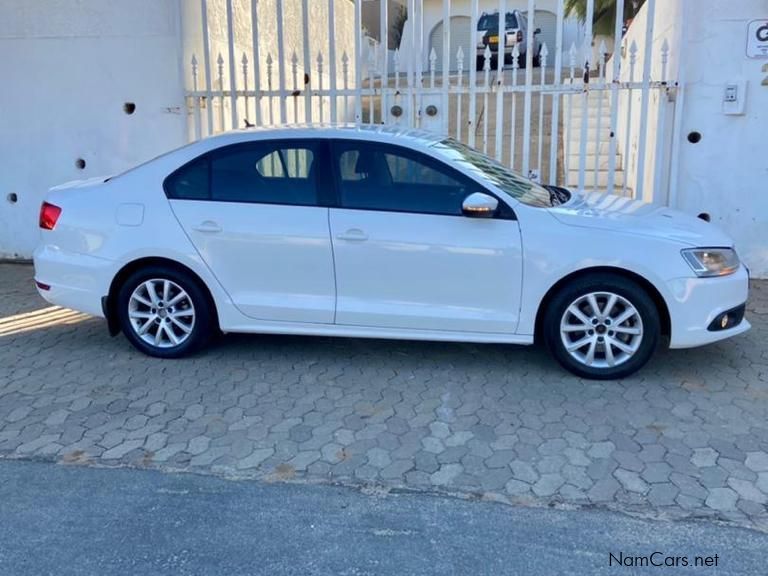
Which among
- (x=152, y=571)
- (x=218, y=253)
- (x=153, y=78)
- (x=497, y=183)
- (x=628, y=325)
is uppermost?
(x=153, y=78)

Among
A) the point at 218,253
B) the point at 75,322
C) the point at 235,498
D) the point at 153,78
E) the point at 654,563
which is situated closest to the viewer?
the point at 654,563

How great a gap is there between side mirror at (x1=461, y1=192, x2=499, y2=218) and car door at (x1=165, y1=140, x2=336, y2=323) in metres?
0.92

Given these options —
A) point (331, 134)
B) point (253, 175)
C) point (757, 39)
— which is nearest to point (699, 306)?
point (331, 134)

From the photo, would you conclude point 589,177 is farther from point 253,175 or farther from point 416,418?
point 416,418

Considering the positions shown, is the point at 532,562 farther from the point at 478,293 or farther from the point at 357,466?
the point at 478,293

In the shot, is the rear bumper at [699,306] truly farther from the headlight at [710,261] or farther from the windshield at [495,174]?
the windshield at [495,174]

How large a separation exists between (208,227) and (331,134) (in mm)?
1037

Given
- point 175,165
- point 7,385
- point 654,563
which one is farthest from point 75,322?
point 654,563

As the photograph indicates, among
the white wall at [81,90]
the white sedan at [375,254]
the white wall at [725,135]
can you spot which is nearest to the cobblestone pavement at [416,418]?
the white sedan at [375,254]

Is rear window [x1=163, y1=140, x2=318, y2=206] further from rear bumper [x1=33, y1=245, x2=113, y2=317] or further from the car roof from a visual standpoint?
rear bumper [x1=33, y1=245, x2=113, y2=317]

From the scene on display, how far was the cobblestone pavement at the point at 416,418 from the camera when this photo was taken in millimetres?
3590

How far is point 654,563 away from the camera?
116 inches

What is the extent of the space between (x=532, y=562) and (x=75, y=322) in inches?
183

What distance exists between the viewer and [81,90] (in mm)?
7891
